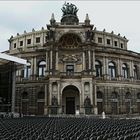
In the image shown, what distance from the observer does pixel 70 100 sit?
48969 millimetres

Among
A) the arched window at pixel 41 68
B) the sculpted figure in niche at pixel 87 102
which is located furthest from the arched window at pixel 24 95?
the sculpted figure in niche at pixel 87 102

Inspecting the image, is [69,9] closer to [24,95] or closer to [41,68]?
[41,68]

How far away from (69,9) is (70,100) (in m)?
23.5

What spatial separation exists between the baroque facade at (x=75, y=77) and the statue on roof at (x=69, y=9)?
9343mm

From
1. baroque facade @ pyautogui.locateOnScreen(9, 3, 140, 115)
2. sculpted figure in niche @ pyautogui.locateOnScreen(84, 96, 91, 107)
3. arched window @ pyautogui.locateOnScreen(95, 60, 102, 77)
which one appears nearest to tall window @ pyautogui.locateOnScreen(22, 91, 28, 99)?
baroque facade @ pyautogui.locateOnScreen(9, 3, 140, 115)

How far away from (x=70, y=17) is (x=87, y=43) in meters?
13.0

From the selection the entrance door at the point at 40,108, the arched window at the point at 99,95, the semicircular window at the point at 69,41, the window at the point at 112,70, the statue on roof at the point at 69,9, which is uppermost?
the statue on roof at the point at 69,9

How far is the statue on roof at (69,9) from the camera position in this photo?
59.6 m

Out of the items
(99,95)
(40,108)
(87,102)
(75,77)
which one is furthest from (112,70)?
(40,108)

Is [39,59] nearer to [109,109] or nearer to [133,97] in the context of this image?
[109,109]

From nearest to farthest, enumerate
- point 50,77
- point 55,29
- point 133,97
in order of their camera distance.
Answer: point 50,77
point 55,29
point 133,97

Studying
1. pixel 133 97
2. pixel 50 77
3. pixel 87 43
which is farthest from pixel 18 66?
pixel 133 97

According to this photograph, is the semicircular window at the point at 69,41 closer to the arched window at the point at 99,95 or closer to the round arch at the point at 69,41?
the round arch at the point at 69,41

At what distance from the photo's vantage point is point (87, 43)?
4812 cm
